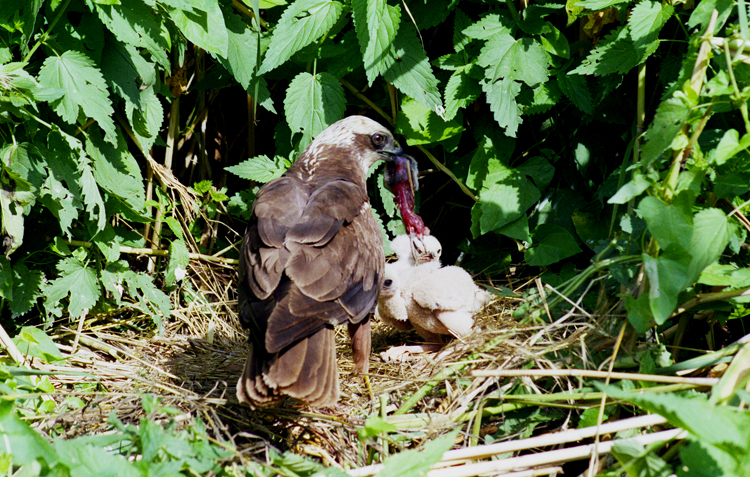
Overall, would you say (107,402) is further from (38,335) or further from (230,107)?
(230,107)

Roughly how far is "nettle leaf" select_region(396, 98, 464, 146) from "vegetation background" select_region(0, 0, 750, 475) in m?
0.01

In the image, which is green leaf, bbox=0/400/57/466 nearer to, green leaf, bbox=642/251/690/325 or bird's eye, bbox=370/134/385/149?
green leaf, bbox=642/251/690/325

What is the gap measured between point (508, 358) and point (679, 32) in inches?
76.0

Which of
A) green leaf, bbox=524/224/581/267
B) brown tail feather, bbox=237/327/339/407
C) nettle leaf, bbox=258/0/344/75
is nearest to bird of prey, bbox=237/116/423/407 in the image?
brown tail feather, bbox=237/327/339/407

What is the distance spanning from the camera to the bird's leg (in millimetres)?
3090

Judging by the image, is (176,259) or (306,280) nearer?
(306,280)

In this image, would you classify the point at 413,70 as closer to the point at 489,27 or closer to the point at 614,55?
the point at 489,27

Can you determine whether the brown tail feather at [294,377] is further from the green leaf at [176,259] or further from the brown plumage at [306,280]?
the green leaf at [176,259]

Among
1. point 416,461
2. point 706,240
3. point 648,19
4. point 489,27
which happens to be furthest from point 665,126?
point 489,27

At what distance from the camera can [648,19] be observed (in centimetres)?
289

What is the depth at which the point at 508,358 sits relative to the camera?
2.71m

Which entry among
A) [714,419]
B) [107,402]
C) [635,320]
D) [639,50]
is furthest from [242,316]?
[639,50]

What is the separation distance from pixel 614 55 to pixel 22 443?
2.82 m

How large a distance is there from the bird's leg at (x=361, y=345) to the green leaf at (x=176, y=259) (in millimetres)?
1190
